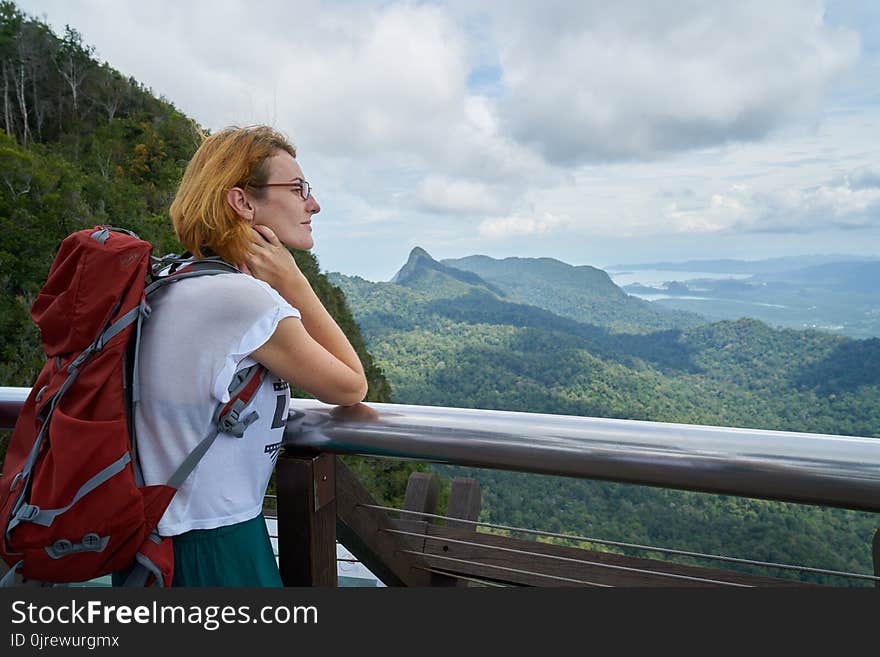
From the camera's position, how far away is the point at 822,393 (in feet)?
113

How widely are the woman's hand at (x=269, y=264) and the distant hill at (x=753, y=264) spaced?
100827 mm

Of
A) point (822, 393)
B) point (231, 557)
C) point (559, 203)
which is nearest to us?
point (231, 557)

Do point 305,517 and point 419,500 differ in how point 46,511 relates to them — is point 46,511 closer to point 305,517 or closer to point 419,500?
point 305,517

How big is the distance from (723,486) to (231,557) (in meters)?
0.62

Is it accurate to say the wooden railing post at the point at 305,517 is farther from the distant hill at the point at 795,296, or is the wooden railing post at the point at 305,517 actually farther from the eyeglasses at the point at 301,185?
the distant hill at the point at 795,296

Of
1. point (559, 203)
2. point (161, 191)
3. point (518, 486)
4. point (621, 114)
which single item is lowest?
point (518, 486)

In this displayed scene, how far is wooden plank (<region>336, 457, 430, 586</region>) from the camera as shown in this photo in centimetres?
96

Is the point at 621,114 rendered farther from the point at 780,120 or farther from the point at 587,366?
the point at 587,366

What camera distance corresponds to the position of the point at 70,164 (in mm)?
30562

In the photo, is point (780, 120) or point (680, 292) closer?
point (680, 292)

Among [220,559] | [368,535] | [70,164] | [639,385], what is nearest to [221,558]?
[220,559]

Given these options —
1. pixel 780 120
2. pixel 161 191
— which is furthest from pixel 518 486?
pixel 780 120

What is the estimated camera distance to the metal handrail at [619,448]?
67 centimetres

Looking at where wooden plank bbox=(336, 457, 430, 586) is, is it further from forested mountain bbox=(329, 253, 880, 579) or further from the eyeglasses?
forested mountain bbox=(329, 253, 880, 579)
